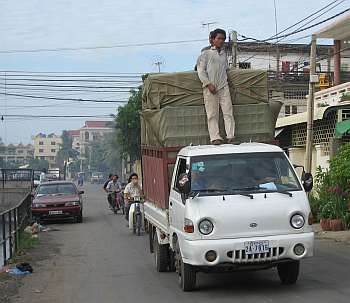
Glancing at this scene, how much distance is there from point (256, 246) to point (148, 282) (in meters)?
2.69

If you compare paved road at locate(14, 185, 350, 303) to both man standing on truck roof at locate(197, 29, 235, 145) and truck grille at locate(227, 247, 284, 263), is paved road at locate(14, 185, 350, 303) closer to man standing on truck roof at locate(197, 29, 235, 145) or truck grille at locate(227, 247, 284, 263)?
truck grille at locate(227, 247, 284, 263)

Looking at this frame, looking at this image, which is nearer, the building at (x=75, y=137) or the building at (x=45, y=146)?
the building at (x=45, y=146)

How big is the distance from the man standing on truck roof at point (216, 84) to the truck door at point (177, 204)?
91 centimetres

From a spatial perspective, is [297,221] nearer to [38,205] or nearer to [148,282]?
[148,282]

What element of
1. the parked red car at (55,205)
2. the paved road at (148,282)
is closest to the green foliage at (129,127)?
the parked red car at (55,205)

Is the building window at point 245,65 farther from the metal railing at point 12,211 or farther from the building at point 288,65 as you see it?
the metal railing at point 12,211

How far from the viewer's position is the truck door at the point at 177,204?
899 centimetres

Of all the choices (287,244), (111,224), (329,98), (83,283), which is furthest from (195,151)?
(329,98)

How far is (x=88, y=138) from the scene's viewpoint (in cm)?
16088

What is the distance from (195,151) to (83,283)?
3.06m

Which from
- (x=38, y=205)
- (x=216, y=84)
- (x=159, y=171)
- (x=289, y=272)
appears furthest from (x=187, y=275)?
(x=38, y=205)

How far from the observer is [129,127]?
162 ft

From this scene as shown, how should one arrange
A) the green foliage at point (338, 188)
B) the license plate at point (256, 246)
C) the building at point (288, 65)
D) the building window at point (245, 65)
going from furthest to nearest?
the building window at point (245, 65) < the building at point (288, 65) < the green foliage at point (338, 188) < the license plate at point (256, 246)

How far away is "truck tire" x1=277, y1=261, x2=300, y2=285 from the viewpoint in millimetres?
9242
